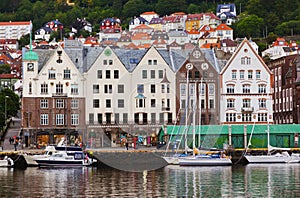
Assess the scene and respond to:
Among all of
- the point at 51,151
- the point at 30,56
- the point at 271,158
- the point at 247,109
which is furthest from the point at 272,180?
the point at 30,56

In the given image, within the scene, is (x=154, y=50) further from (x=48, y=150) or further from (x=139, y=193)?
(x=139, y=193)

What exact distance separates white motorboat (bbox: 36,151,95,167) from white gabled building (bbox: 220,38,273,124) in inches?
961

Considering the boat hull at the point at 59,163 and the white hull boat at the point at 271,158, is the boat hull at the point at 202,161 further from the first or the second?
the boat hull at the point at 59,163

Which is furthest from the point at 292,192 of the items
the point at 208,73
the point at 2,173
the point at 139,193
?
the point at 208,73

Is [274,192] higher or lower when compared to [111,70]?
lower

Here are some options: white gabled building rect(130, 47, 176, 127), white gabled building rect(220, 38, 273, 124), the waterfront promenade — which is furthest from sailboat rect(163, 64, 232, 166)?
white gabled building rect(220, 38, 273, 124)

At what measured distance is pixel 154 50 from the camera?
333 ft

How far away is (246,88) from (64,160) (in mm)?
28571

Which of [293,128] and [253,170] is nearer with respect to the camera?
[253,170]

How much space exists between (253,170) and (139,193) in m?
21.5

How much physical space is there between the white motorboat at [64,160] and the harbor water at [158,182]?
1.45 m

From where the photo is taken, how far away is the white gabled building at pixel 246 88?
4031 inches

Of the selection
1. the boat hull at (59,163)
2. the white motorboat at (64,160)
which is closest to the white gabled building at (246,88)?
the white motorboat at (64,160)

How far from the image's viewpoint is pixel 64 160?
83125mm
